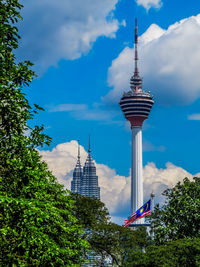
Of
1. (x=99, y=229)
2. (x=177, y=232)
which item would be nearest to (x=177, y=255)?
(x=177, y=232)

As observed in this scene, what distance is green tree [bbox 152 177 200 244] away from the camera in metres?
50.0

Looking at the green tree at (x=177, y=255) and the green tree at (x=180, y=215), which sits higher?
the green tree at (x=180, y=215)

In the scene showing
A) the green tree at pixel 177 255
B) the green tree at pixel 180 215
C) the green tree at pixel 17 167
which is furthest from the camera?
the green tree at pixel 180 215

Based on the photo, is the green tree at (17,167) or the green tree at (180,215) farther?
the green tree at (180,215)

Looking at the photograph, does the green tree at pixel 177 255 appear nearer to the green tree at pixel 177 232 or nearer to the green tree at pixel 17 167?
the green tree at pixel 177 232

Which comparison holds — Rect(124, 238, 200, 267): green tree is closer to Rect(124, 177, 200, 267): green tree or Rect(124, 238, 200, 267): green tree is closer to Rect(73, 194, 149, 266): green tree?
Rect(124, 177, 200, 267): green tree

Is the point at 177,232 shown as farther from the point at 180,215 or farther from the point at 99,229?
the point at 99,229

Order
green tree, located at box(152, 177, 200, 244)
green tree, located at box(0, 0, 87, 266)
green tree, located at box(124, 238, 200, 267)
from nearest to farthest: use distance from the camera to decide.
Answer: green tree, located at box(0, 0, 87, 266) < green tree, located at box(124, 238, 200, 267) < green tree, located at box(152, 177, 200, 244)

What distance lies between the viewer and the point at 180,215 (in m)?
50.5

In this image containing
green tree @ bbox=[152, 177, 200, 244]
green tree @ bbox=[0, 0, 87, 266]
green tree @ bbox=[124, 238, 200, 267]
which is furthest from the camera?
green tree @ bbox=[152, 177, 200, 244]

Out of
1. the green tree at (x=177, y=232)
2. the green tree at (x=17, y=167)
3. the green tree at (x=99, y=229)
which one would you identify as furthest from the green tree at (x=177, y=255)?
the green tree at (x=17, y=167)

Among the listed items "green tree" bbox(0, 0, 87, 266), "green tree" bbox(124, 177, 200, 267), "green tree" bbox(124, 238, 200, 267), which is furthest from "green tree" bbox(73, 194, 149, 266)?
"green tree" bbox(0, 0, 87, 266)

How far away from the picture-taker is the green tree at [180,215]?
164ft

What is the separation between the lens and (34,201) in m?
21.2
